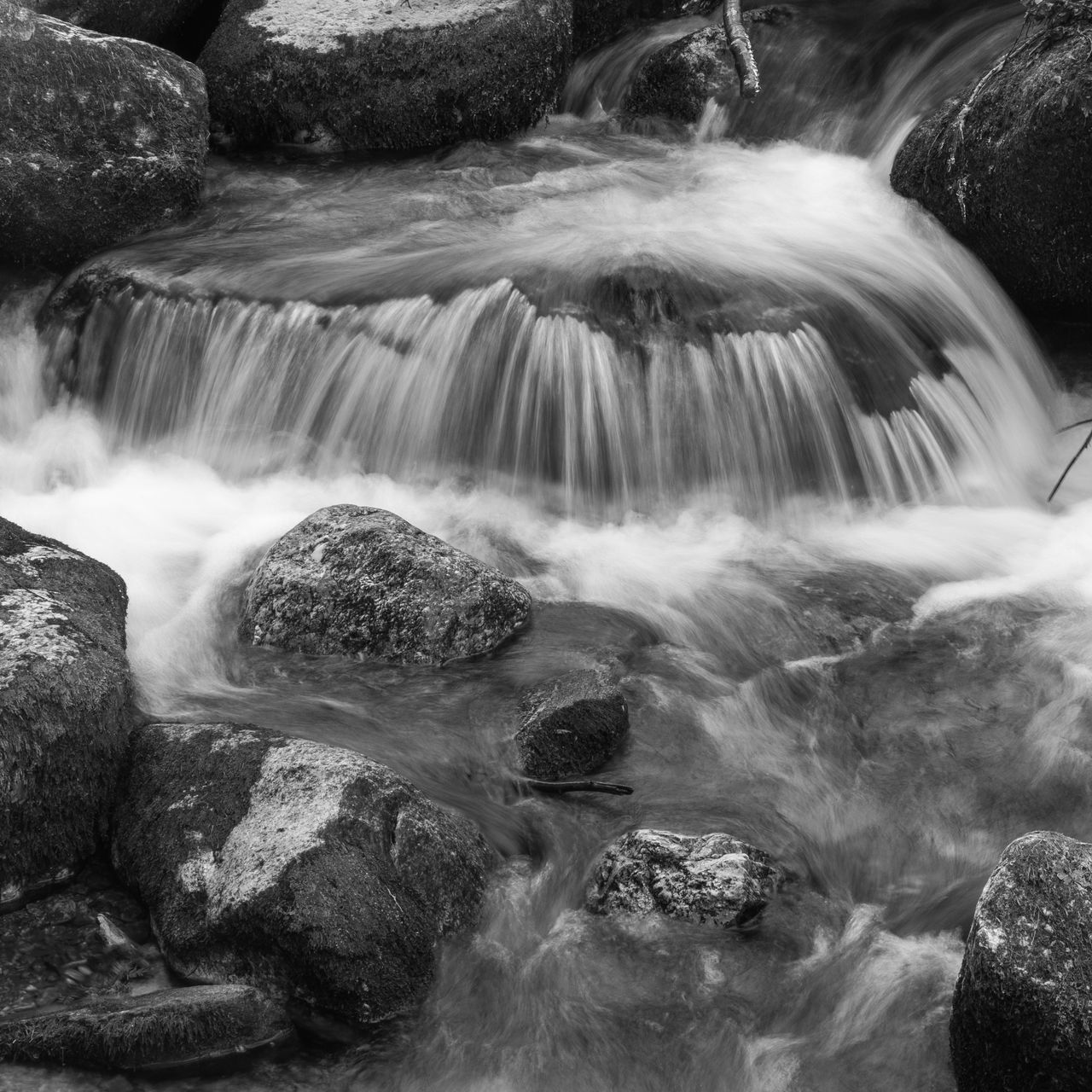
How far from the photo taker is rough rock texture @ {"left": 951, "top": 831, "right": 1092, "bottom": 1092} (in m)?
3.11

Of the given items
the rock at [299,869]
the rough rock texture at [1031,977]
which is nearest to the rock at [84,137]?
the rock at [299,869]

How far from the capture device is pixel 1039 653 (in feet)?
17.3

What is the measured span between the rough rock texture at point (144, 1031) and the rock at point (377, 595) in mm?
1677

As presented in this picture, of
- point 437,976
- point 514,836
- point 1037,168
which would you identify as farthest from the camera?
point 1037,168

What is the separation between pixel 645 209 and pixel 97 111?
317 centimetres

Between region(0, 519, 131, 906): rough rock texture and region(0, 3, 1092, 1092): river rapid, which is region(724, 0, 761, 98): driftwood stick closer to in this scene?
region(0, 3, 1092, 1092): river rapid

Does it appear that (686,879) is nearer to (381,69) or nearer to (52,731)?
(52,731)

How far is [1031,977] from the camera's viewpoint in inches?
124

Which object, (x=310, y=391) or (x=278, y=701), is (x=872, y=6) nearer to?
(x=310, y=391)

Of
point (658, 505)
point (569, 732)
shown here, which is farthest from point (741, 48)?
point (569, 732)

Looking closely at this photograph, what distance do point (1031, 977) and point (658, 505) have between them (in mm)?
3424

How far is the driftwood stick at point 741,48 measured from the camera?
7769mm

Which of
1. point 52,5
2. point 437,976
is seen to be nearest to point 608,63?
point 52,5

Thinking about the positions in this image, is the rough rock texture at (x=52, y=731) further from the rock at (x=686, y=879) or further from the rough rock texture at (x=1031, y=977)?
the rough rock texture at (x=1031, y=977)
